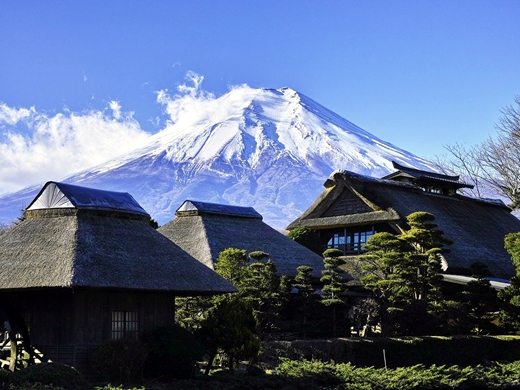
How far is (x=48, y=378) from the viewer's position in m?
17.5

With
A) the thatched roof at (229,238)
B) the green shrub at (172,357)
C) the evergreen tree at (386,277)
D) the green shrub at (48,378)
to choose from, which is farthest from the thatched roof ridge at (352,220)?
the green shrub at (48,378)

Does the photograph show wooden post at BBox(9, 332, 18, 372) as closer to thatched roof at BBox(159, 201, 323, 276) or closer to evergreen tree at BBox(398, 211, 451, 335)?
thatched roof at BBox(159, 201, 323, 276)

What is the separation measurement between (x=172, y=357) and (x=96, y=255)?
357 centimetres

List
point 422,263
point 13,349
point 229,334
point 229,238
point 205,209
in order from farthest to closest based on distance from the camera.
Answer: point 205,209
point 229,238
point 422,263
point 229,334
point 13,349

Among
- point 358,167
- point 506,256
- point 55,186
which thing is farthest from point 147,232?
point 358,167

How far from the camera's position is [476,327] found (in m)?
34.0

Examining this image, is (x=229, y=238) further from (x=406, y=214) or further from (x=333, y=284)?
(x=406, y=214)

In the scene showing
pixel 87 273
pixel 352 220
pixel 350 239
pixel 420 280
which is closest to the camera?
pixel 87 273

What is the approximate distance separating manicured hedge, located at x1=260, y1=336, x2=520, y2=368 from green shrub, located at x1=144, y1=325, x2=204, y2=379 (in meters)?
4.61

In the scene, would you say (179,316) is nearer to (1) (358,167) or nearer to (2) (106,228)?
(2) (106,228)

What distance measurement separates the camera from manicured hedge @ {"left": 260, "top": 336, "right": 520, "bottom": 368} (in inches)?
1081

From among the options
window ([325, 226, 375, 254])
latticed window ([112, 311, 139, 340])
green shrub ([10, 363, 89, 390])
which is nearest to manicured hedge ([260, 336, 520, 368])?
latticed window ([112, 311, 139, 340])

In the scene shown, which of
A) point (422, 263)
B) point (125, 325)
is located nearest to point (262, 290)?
point (422, 263)

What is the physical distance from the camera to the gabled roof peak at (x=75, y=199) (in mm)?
25188
